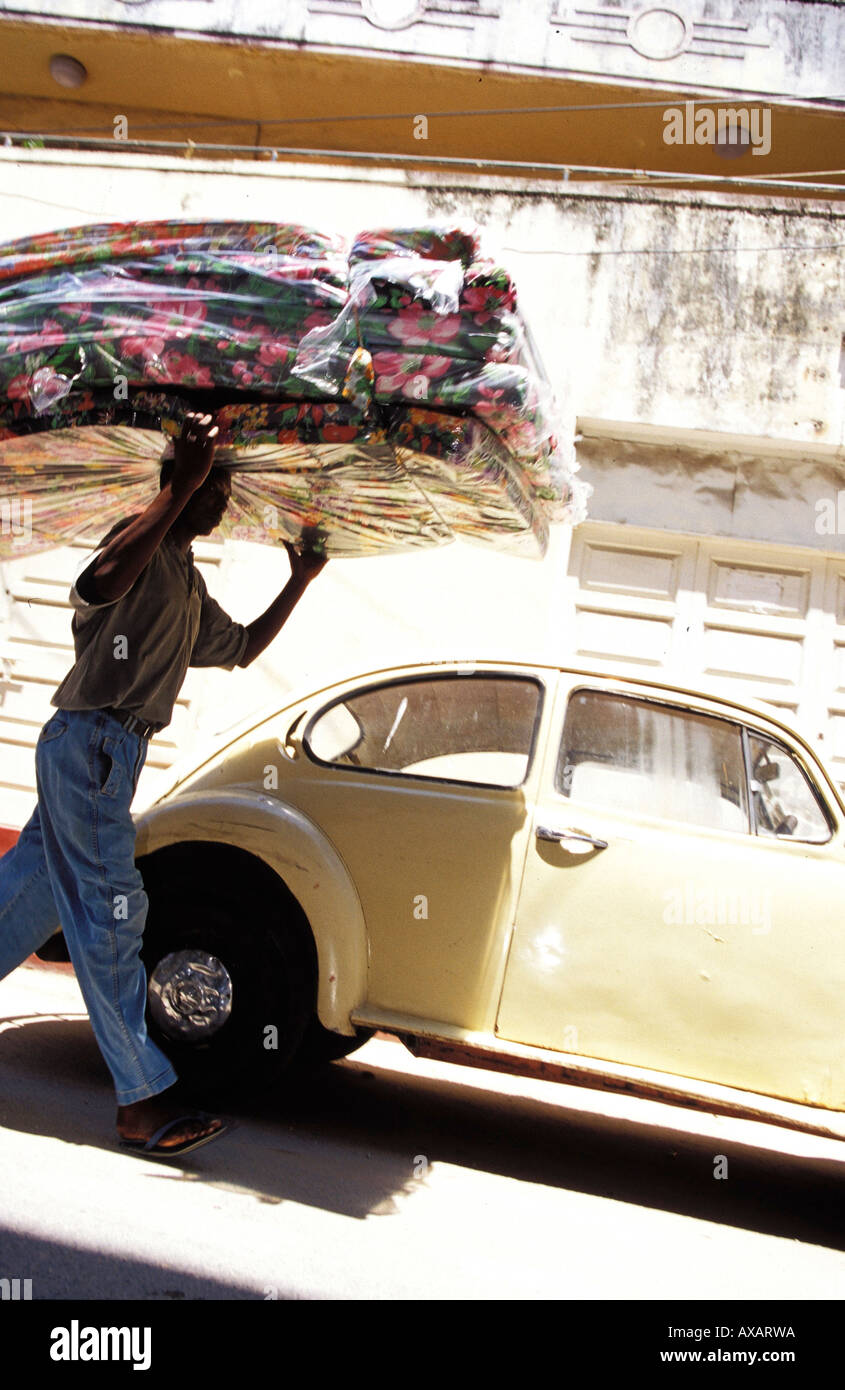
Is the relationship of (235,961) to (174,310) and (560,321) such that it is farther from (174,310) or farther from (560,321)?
(560,321)

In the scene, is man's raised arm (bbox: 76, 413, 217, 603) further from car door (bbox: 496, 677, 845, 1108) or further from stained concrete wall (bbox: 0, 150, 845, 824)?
stained concrete wall (bbox: 0, 150, 845, 824)

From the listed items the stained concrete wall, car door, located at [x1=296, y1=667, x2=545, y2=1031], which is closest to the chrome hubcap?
car door, located at [x1=296, y1=667, x2=545, y2=1031]

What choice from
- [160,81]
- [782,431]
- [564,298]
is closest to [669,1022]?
[782,431]

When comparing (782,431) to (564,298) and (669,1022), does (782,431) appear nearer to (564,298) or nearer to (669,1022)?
(564,298)

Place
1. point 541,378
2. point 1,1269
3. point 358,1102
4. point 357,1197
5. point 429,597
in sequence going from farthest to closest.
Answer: point 429,597, point 358,1102, point 357,1197, point 541,378, point 1,1269

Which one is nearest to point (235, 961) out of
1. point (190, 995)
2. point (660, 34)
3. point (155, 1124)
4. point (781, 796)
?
point (190, 995)

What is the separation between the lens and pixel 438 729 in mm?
3744

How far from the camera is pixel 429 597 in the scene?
24.5 ft

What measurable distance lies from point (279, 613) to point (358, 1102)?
6.62 ft

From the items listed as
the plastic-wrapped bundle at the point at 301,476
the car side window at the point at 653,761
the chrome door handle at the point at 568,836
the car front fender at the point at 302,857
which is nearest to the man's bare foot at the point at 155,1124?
the car front fender at the point at 302,857

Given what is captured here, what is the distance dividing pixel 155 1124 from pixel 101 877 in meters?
0.74

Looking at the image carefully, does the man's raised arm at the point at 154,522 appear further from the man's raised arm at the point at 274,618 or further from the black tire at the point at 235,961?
the black tire at the point at 235,961

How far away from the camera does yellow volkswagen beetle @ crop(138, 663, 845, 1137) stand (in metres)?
3.25

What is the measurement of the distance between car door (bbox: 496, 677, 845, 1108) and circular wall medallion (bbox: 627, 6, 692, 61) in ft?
28.5
